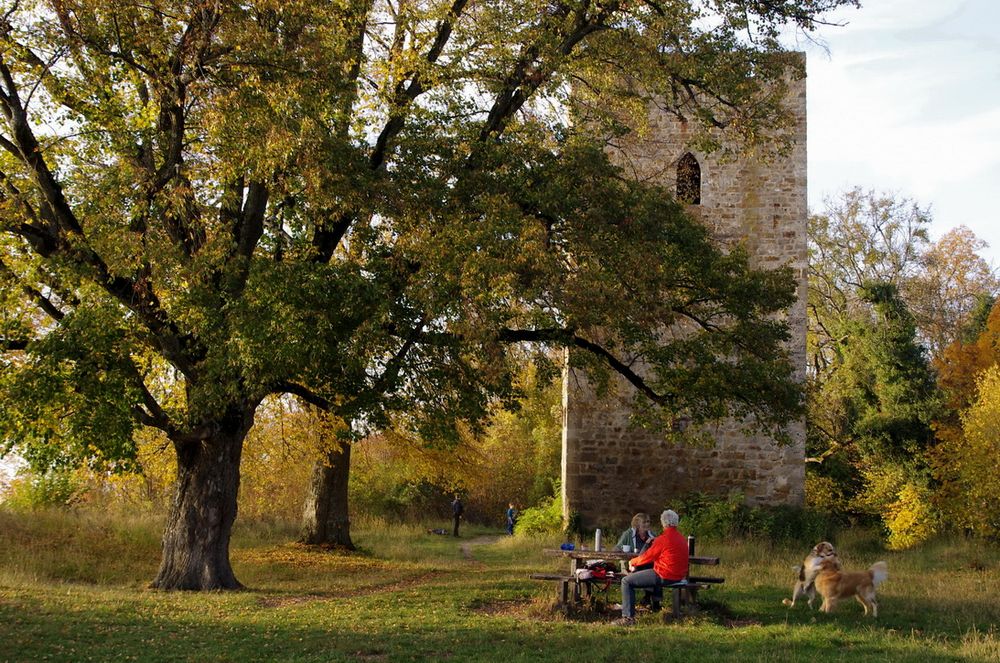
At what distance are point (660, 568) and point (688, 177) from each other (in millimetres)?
14242

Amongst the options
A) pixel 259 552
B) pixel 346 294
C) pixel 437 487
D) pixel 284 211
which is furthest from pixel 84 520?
pixel 437 487

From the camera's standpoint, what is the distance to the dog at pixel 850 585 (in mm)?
10133

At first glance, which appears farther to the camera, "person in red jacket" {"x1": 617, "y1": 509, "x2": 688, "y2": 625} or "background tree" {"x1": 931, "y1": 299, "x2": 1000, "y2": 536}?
"background tree" {"x1": 931, "y1": 299, "x2": 1000, "y2": 536}

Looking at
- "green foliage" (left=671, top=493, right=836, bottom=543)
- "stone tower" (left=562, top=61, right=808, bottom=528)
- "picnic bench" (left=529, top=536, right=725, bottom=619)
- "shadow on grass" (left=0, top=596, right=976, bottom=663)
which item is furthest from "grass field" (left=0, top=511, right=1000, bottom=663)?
"stone tower" (left=562, top=61, right=808, bottom=528)

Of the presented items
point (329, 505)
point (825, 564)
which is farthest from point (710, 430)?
point (825, 564)

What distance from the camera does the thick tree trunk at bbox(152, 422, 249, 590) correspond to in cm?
1276

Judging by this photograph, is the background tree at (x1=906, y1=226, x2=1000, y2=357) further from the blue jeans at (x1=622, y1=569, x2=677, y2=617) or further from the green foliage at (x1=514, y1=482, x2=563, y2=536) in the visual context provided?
the blue jeans at (x1=622, y1=569, x2=677, y2=617)

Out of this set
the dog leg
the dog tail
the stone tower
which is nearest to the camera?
the dog tail

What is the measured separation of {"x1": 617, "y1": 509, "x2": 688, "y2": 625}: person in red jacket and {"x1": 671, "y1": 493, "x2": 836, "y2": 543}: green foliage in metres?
10.3

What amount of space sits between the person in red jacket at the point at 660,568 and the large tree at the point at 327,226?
297 cm

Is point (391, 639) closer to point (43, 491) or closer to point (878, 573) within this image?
point (878, 573)

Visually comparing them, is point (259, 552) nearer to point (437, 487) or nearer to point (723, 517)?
point (723, 517)

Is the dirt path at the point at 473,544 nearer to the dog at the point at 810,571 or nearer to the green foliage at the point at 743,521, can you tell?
the green foliage at the point at 743,521

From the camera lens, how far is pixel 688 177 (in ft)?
73.7
